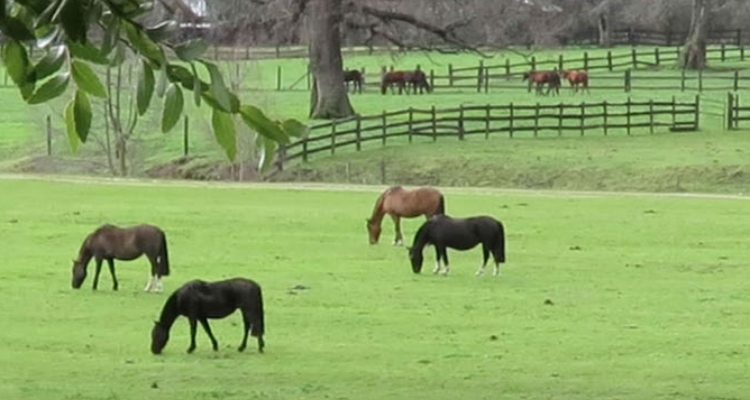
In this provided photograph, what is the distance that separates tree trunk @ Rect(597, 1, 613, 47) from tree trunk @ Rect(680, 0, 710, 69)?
889 cm

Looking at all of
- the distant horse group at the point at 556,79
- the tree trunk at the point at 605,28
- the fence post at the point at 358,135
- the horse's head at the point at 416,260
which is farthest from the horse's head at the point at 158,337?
the tree trunk at the point at 605,28

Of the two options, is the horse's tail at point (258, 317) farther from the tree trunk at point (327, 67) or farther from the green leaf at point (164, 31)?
the tree trunk at point (327, 67)

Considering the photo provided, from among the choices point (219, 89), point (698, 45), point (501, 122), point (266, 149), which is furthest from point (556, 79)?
point (219, 89)

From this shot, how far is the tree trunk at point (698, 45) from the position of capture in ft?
239

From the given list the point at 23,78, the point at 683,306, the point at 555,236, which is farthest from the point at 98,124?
the point at 23,78

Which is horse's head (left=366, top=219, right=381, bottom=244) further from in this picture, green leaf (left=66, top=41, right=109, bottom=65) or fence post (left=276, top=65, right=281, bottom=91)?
fence post (left=276, top=65, right=281, bottom=91)

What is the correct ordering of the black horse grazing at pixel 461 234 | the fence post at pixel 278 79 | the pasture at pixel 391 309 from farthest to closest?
the fence post at pixel 278 79 < the black horse grazing at pixel 461 234 < the pasture at pixel 391 309

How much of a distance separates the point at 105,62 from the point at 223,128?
0.85 feet

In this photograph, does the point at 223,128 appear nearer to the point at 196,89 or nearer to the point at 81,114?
the point at 196,89

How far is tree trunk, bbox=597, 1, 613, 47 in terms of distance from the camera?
8344 centimetres

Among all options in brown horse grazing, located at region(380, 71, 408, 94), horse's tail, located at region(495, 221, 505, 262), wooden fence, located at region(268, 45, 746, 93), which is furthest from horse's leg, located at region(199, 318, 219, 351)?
brown horse grazing, located at region(380, 71, 408, 94)

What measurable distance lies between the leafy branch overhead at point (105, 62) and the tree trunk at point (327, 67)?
1884 inches

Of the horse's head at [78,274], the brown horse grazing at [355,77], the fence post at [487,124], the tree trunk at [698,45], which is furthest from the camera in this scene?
the tree trunk at [698,45]

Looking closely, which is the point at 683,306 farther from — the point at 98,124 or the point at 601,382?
the point at 98,124
